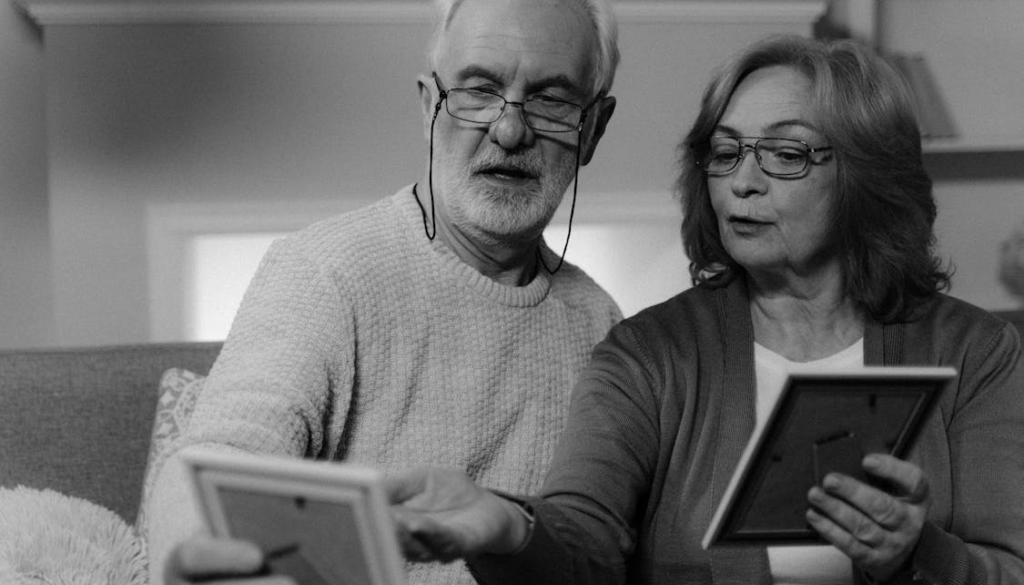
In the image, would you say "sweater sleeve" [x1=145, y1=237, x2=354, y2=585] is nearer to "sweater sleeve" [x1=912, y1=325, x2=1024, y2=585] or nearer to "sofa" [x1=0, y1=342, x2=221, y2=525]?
"sofa" [x1=0, y1=342, x2=221, y2=525]

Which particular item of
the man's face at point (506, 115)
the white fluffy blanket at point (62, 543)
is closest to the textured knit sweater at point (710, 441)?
the man's face at point (506, 115)

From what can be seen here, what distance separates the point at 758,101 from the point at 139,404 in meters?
1.13

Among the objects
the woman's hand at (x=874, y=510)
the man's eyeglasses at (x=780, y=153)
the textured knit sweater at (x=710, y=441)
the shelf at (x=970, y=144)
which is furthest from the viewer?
the shelf at (x=970, y=144)

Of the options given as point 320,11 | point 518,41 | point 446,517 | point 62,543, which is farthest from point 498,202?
point 320,11

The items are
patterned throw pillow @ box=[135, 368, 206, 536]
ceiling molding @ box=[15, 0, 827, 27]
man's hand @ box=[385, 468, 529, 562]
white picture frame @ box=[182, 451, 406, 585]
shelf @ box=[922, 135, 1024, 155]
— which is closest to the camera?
white picture frame @ box=[182, 451, 406, 585]

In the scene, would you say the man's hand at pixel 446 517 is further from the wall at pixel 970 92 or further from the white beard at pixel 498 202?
the wall at pixel 970 92

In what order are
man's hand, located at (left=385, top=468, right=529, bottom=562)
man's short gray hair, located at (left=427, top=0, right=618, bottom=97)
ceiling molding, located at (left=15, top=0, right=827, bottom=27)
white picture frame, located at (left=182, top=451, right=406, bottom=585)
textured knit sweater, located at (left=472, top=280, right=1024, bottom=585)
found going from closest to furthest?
white picture frame, located at (left=182, top=451, right=406, bottom=585) → man's hand, located at (left=385, top=468, right=529, bottom=562) → textured knit sweater, located at (left=472, top=280, right=1024, bottom=585) → man's short gray hair, located at (left=427, top=0, right=618, bottom=97) → ceiling molding, located at (left=15, top=0, right=827, bottom=27)

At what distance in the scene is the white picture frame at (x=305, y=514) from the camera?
910 millimetres

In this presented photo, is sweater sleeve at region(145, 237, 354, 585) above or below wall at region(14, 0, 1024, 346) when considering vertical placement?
below

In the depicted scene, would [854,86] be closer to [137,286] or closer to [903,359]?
[903,359]

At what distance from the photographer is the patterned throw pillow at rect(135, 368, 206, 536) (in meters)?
1.97

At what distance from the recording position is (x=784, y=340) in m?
1.71

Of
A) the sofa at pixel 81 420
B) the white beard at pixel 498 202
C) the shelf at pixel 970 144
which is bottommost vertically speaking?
the sofa at pixel 81 420

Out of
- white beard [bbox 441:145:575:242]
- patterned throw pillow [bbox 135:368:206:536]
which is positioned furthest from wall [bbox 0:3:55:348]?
white beard [bbox 441:145:575:242]
